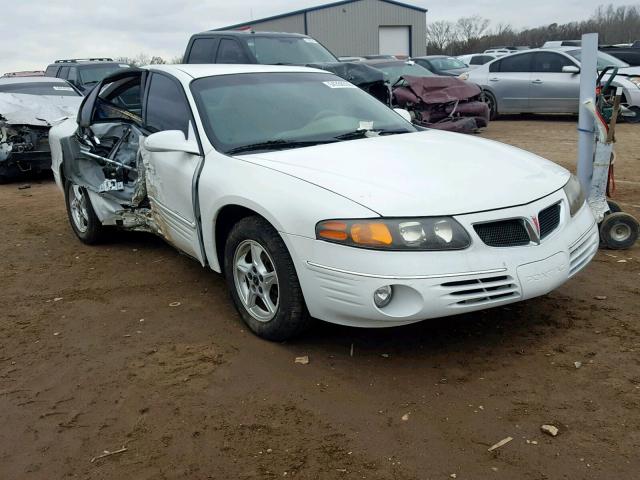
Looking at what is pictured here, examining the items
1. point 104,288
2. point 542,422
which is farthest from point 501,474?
point 104,288

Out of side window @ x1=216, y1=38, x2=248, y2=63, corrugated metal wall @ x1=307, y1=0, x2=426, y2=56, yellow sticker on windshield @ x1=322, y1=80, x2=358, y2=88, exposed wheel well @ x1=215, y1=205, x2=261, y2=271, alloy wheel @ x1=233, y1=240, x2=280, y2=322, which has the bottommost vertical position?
alloy wheel @ x1=233, y1=240, x2=280, y2=322

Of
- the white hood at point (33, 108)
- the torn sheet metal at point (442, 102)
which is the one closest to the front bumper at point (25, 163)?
the white hood at point (33, 108)

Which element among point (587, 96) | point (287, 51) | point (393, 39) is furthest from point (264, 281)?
point (393, 39)

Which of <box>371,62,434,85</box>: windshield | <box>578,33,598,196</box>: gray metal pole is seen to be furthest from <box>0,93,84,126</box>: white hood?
<box>578,33,598,196</box>: gray metal pole

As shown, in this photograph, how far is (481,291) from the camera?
3.05 m

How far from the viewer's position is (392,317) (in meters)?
3.05

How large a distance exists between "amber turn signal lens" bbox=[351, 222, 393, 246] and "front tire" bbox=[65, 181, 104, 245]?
3440 mm

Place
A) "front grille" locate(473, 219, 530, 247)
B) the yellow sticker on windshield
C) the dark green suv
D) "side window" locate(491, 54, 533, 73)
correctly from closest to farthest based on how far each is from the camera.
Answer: "front grille" locate(473, 219, 530, 247) → the yellow sticker on windshield → "side window" locate(491, 54, 533, 73) → the dark green suv

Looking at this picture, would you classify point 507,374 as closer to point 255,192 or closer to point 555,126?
point 255,192

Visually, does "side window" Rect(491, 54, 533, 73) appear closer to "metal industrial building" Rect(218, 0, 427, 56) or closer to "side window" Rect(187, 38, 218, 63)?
"side window" Rect(187, 38, 218, 63)

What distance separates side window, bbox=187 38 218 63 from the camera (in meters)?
10.2

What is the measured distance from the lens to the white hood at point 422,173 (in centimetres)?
315

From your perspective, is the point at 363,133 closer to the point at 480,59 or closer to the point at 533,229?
the point at 533,229

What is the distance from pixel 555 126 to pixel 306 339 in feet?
36.0
